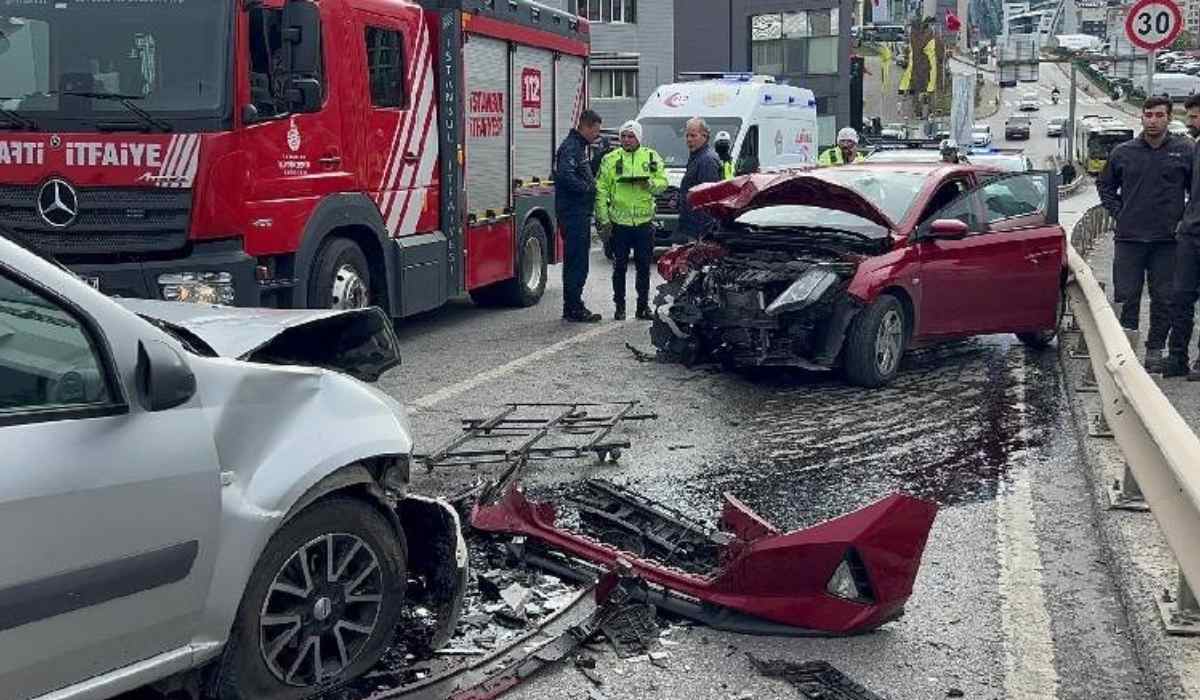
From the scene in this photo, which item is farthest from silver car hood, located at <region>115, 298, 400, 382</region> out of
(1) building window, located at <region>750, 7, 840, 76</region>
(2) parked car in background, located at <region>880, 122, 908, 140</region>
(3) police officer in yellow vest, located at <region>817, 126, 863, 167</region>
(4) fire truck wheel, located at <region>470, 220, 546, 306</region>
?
(1) building window, located at <region>750, 7, 840, 76</region>

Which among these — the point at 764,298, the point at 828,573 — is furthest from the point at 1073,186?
the point at 828,573

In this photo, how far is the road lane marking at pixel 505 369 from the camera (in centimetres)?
883

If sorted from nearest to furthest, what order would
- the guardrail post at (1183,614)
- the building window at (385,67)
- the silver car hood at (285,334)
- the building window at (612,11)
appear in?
the silver car hood at (285,334) → the guardrail post at (1183,614) → the building window at (385,67) → the building window at (612,11)

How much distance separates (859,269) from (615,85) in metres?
42.0

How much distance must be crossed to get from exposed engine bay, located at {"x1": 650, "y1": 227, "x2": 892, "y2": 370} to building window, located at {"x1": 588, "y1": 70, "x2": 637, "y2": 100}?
4062 cm

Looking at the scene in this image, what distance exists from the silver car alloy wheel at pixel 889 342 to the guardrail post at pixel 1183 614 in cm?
462

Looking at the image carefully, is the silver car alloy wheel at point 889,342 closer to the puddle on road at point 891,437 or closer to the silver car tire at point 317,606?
the puddle on road at point 891,437

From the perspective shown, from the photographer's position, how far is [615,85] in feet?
165

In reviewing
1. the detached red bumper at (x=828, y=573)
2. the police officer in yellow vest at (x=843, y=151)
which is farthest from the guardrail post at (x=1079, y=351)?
the police officer in yellow vest at (x=843, y=151)

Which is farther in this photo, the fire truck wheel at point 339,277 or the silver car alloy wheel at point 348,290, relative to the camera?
the silver car alloy wheel at point 348,290

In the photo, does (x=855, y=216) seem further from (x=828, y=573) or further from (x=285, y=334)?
(x=285, y=334)

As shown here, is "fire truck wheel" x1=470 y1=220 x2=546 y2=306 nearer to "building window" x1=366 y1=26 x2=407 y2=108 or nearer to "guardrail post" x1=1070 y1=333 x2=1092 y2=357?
"building window" x1=366 y1=26 x2=407 y2=108

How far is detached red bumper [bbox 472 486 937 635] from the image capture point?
15.1 feet

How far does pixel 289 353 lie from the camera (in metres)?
4.77
